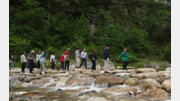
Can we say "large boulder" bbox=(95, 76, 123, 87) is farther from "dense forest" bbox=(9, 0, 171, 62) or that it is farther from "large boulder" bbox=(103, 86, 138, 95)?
"dense forest" bbox=(9, 0, 171, 62)

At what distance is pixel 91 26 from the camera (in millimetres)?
30797

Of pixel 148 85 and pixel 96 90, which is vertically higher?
pixel 148 85

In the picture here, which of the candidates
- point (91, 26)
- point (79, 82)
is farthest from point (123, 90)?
point (91, 26)

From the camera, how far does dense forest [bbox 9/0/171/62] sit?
25297mm

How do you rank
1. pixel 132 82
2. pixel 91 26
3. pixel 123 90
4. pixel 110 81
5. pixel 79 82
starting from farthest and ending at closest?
pixel 91 26, pixel 79 82, pixel 110 81, pixel 132 82, pixel 123 90

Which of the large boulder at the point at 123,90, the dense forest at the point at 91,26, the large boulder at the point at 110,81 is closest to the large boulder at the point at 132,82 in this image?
the large boulder at the point at 110,81

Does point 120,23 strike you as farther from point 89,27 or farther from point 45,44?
point 45,44

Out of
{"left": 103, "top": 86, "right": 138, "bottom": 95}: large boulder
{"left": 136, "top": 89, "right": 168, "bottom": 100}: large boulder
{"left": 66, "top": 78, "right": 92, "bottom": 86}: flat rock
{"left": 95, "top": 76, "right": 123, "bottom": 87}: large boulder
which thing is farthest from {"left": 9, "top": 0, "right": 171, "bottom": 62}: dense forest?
{"left": 136, "top": 89, "right": 168, "bottom": 100}: large boulder

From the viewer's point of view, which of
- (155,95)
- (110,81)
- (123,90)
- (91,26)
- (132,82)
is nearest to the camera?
(155,95)

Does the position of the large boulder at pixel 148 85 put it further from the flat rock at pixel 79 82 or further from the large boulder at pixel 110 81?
the flat rock at pixel 79 82

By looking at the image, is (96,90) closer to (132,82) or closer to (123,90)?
(123,90)

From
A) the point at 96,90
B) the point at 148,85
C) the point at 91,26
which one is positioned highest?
the point at 91,26

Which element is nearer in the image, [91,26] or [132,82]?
[132,82]

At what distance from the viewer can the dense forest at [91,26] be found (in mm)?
25297
